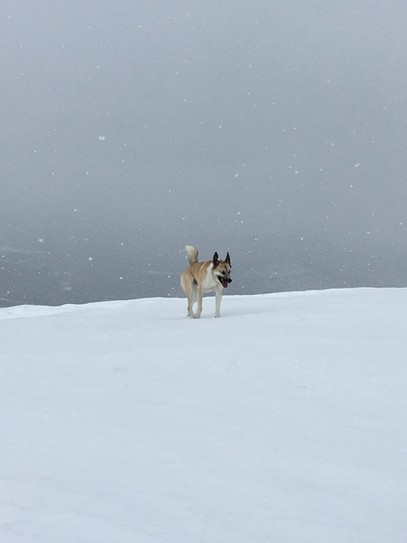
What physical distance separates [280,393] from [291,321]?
13.6 ft

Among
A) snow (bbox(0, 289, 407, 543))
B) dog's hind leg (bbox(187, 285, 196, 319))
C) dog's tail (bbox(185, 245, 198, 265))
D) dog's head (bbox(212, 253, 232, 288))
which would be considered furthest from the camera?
dog's tail (bbox(185, 245, 198, 265))

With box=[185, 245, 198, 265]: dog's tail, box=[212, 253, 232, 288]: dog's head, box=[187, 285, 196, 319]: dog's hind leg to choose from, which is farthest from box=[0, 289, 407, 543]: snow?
box=[185, 245, 198, 265]: dog's tail

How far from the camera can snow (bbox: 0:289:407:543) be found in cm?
260

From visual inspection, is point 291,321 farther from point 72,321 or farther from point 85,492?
point 85,492

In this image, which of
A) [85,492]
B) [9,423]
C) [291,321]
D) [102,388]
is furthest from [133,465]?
[291,321]

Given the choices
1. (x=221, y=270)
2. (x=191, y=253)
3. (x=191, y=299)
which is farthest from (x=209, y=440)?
(x=191, y=253)

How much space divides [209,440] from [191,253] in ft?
29.3

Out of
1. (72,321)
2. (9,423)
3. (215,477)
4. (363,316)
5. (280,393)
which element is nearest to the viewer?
(215,477)

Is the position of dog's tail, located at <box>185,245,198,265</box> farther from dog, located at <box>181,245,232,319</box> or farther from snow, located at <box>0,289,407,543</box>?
snow, located at <box>0,289,407,543</box>

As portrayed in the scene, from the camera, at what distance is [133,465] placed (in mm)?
3297

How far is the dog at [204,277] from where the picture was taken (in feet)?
38.1

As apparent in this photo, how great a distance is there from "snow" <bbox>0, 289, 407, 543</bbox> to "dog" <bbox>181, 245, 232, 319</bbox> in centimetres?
363

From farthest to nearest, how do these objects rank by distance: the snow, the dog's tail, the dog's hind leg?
the dog's tail
the dog's hind leg
the snow

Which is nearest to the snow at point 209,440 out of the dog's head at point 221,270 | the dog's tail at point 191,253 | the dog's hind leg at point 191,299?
the dog's head at point 221,270
